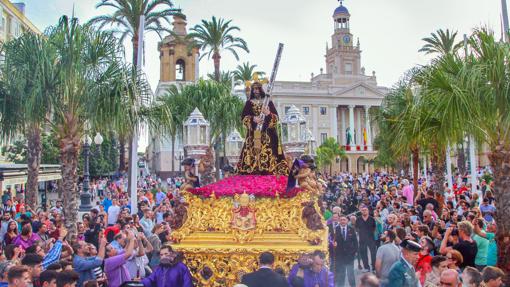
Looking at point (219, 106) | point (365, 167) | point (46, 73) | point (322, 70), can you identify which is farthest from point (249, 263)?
point (322, 70)

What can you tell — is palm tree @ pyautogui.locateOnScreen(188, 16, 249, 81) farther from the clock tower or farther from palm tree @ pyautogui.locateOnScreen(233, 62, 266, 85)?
the clock tower

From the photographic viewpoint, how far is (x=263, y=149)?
10820 millimetres

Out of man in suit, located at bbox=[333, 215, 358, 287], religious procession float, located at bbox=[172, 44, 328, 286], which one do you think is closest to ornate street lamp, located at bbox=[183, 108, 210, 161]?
religious procession float, located at bbox=[172, 44, 328, 286]

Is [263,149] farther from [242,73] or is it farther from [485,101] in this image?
[242,73]

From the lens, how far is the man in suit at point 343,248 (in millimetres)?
10562

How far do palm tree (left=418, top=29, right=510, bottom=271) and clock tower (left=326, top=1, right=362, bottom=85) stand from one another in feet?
286

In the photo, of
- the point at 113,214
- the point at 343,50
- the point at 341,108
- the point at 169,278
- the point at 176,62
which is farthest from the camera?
the point at 343,50

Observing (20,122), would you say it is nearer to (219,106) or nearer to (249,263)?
(249,263)

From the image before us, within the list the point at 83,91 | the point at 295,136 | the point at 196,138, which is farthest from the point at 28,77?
the point at 295,136

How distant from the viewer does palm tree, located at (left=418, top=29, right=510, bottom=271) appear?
349 inches

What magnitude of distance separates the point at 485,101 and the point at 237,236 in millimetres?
5241

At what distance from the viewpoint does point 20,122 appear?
1324cm

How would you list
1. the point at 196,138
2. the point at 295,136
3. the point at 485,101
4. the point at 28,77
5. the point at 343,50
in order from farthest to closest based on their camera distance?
the point at 343,50 → the point at 28,77 → the point at 196,138 → the point at 295,136 → the point at 485,101

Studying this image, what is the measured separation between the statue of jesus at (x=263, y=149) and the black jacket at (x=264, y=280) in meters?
4.87
